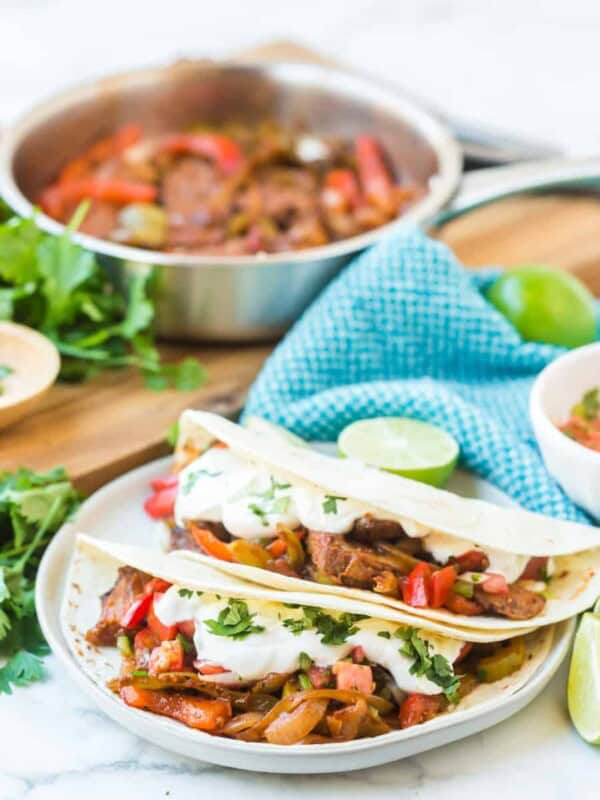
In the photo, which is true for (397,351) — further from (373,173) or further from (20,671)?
(20,671)

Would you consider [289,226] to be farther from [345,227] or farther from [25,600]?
[25,600]

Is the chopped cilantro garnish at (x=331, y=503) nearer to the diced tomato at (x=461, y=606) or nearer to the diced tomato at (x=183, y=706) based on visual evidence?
the diced tomato at (x=461, y=606)

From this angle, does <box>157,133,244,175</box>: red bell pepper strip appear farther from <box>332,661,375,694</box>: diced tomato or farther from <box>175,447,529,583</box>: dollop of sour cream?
<box>332,661,375,694</box>: diced tomato

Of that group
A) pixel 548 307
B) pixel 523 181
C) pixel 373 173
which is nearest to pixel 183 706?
pixel 548 307

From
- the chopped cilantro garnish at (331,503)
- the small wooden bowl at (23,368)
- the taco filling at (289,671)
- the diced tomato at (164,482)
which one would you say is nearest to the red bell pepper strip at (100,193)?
the small wooden bowl at (23,368)

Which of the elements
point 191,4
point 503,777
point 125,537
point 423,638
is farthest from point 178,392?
point 191,4

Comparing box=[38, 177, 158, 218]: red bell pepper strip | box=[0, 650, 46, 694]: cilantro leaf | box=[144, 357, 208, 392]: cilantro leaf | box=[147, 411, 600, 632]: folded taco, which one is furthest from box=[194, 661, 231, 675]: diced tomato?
box=[38, 177, 158, 218]: red bell pepper strip

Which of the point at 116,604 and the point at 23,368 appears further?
the point at 23,368
